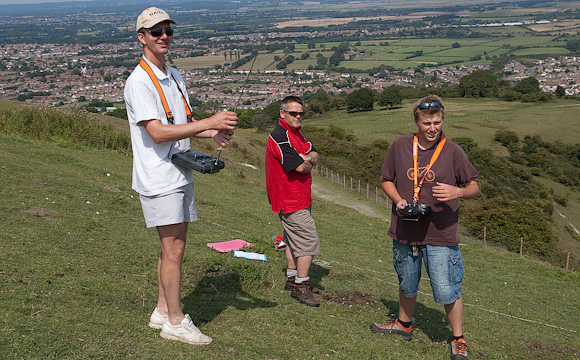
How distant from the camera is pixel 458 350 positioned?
17.2 ft

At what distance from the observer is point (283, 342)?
195 inches

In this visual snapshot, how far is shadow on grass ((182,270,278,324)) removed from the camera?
17.7 ft

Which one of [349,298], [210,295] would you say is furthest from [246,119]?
[210,295]

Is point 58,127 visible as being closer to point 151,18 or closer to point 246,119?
point 151,18

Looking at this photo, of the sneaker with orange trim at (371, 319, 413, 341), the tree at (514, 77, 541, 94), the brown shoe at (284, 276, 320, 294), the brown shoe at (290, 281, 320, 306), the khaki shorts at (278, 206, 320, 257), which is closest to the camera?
the sneaker with orange trim at (371, 319, 413, 341)

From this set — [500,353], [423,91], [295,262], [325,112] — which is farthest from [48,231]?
[423,91]

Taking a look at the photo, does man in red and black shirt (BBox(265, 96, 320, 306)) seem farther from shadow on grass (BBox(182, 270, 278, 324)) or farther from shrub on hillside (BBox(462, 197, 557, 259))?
shrub on hillside (BBox(462, 197, 557, 259))

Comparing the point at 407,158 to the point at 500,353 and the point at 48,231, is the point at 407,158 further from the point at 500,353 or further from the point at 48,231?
the point at 48,231

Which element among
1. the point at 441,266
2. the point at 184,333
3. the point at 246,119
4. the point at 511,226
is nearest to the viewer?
the point at 184,333

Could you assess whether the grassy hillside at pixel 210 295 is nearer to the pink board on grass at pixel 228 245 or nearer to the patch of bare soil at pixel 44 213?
the patch of bare soil at pixel 44 213

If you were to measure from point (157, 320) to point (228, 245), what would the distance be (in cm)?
348

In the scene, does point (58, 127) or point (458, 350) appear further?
point (58, 127)

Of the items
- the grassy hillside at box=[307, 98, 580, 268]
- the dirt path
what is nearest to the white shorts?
the dirt path

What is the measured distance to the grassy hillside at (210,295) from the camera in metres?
4.51
